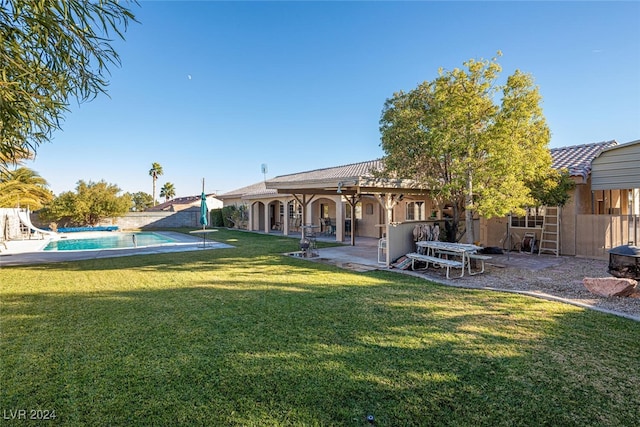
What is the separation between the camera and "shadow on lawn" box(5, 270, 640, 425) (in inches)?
118

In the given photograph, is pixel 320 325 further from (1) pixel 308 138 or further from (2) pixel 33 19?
(1) pixel 308 138

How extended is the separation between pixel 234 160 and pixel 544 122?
28.1 meters

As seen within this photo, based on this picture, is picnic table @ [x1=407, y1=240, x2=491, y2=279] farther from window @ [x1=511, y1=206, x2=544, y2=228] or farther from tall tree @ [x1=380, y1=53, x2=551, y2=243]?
window @ [x1=511, y1=206, x2=544, y2=228]

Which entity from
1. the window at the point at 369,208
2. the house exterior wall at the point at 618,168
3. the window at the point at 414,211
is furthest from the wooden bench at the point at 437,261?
the window at the point at 369,208

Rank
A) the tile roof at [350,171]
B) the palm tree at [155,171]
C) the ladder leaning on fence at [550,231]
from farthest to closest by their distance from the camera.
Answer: the palm tree at [155,171] → the tile roof at [350,171] → the ladder leaning on fence at [550,231]

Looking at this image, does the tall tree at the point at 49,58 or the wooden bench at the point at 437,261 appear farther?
the wooden bench at the point at 437,261

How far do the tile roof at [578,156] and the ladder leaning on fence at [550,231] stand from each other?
1.56 meters

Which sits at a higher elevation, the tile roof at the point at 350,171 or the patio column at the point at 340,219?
the tile roof at the point at 350,171

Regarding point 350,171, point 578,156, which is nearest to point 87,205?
point 350,171

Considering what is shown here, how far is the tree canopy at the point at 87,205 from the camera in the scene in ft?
83.3

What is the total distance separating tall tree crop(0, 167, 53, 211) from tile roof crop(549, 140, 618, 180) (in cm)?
2786

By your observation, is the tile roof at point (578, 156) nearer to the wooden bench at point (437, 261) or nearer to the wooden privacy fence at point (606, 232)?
the wooden privacy fence at point (606, 232)

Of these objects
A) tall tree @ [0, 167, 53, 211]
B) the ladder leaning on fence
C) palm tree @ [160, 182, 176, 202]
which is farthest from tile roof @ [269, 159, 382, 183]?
palm tree @ [160, 182, 176, 202]

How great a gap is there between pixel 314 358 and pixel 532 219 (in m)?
13.1
